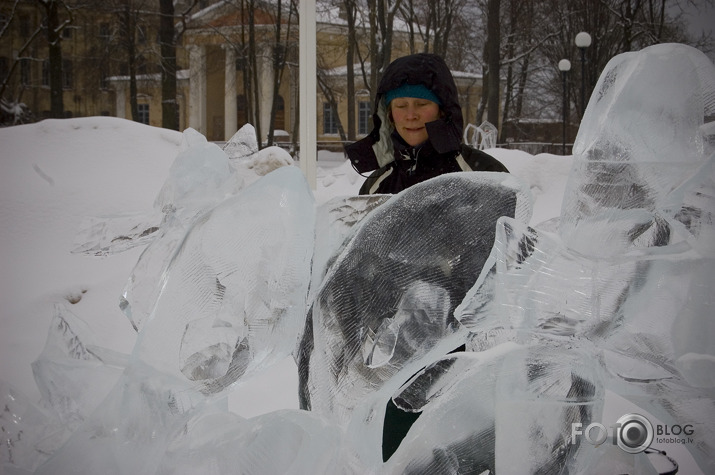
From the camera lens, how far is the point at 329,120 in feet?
6.84

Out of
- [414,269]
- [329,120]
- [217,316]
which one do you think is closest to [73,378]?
[217,316]

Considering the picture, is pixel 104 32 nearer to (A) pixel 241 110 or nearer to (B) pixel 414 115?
(A) pixel 241 110

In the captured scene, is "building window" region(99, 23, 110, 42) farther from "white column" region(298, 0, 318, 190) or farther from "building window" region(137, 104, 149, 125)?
"white column" region(298, 0, 318, 190)

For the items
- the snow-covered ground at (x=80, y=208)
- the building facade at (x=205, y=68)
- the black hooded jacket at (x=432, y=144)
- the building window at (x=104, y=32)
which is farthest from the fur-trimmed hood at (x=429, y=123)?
the building window at (x=104, y=32)

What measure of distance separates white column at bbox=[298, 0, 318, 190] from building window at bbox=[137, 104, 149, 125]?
0.54 meters

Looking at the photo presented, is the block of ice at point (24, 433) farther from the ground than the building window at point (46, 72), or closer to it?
closer to it

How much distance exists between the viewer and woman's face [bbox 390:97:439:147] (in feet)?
4.13

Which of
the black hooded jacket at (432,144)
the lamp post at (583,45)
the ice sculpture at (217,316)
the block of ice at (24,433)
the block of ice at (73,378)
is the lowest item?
the block of ice at (24,433)

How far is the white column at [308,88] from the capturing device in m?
1.58

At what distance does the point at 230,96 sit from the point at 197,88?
11 cm

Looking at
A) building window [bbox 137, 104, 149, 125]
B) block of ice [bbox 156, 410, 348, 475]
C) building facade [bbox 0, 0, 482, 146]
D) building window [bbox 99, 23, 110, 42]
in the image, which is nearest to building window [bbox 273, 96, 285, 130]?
building facade [bbox 0, 0, 482, 146]

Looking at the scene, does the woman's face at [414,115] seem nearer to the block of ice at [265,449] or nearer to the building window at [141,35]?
the block of ice at [265,449]

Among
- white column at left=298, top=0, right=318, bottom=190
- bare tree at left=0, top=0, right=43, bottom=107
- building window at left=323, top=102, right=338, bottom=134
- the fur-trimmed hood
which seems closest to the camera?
the fur-trimmed hood

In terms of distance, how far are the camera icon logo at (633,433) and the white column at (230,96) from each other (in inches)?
53.4
